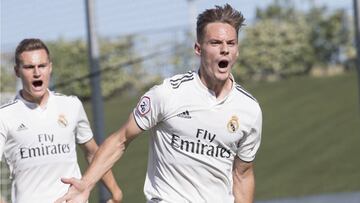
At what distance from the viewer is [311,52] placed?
2122cm

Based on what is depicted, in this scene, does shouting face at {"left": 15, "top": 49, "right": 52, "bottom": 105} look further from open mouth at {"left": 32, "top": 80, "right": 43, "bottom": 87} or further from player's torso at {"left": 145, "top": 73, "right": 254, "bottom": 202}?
player's torso at {"left": 145, "top": 73, "right": 254, "bottom": 202}

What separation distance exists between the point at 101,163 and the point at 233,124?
2.77ft

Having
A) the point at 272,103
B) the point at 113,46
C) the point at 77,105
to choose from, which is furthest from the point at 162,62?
the point at 77,105

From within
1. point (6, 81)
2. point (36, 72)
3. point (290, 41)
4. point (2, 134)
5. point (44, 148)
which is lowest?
point (290, 41)

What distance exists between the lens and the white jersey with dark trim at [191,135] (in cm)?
608

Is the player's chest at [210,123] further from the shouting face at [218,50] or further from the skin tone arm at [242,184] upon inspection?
the skin tone arm at [242,184]

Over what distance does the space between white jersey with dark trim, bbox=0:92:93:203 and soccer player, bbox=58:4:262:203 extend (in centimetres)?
159

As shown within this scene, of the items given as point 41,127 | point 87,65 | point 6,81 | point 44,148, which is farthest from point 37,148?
point 87,65

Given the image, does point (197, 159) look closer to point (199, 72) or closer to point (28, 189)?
point (199, 72)

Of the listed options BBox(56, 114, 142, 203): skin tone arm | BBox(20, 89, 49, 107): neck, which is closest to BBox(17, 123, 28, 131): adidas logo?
BBox(20, 89, 49, 107): neck

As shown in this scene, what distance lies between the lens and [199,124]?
612 centimetres

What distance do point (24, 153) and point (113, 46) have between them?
12.9 m

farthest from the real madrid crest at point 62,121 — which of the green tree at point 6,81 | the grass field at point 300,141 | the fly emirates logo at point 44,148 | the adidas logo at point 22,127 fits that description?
the grass field at point 300,141

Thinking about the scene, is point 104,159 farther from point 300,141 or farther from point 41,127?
point 300,141
